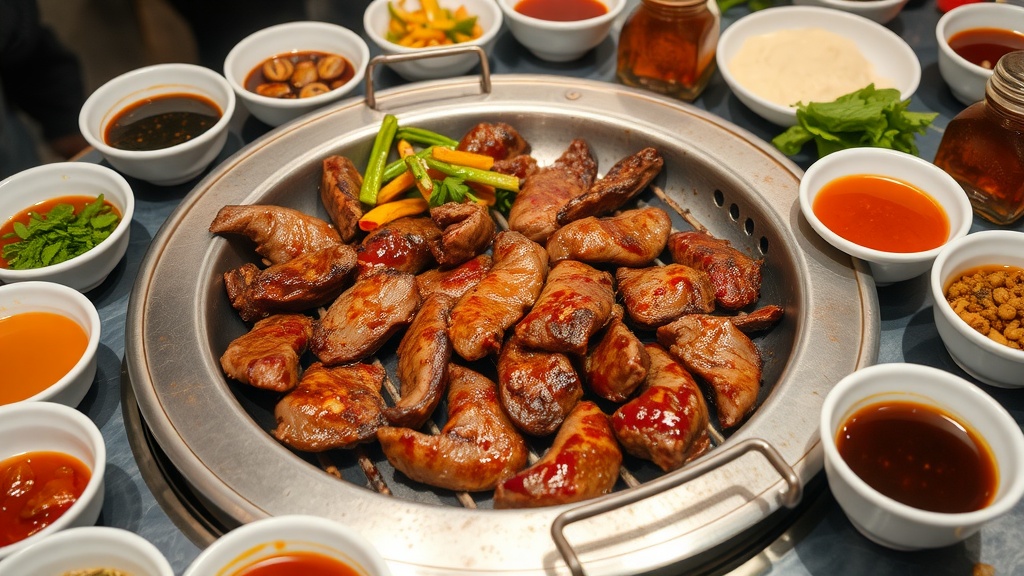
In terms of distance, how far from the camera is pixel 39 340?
10.7 feet

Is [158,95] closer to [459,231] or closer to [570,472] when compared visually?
[459,231]

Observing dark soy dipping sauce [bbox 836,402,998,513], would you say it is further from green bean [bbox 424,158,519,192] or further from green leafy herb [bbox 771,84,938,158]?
green bean [bbox 424,158,519,192]

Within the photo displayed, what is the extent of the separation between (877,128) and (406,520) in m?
3.12

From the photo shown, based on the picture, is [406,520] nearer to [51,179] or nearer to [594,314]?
[594,314]

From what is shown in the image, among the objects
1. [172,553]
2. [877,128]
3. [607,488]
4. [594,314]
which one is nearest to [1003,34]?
[877,128]

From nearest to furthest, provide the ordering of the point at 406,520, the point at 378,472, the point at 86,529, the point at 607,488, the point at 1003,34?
1. the point at 86,529
2. the point at 406,520
3. the point at 607,488
4. the point at 378,472
5. the point at 1003,34

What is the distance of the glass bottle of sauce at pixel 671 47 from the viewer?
14.1 ft

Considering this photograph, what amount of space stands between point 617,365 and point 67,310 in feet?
7.80

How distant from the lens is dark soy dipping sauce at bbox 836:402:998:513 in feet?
8.38

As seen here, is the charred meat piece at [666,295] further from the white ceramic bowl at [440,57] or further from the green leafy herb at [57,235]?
the green leafy herb at [57,235]

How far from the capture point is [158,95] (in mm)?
4508

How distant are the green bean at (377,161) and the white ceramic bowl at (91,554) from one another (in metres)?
2.01

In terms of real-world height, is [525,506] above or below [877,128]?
below

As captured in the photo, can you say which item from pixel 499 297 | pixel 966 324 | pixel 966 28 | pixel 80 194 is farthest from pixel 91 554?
pixel 966 28
